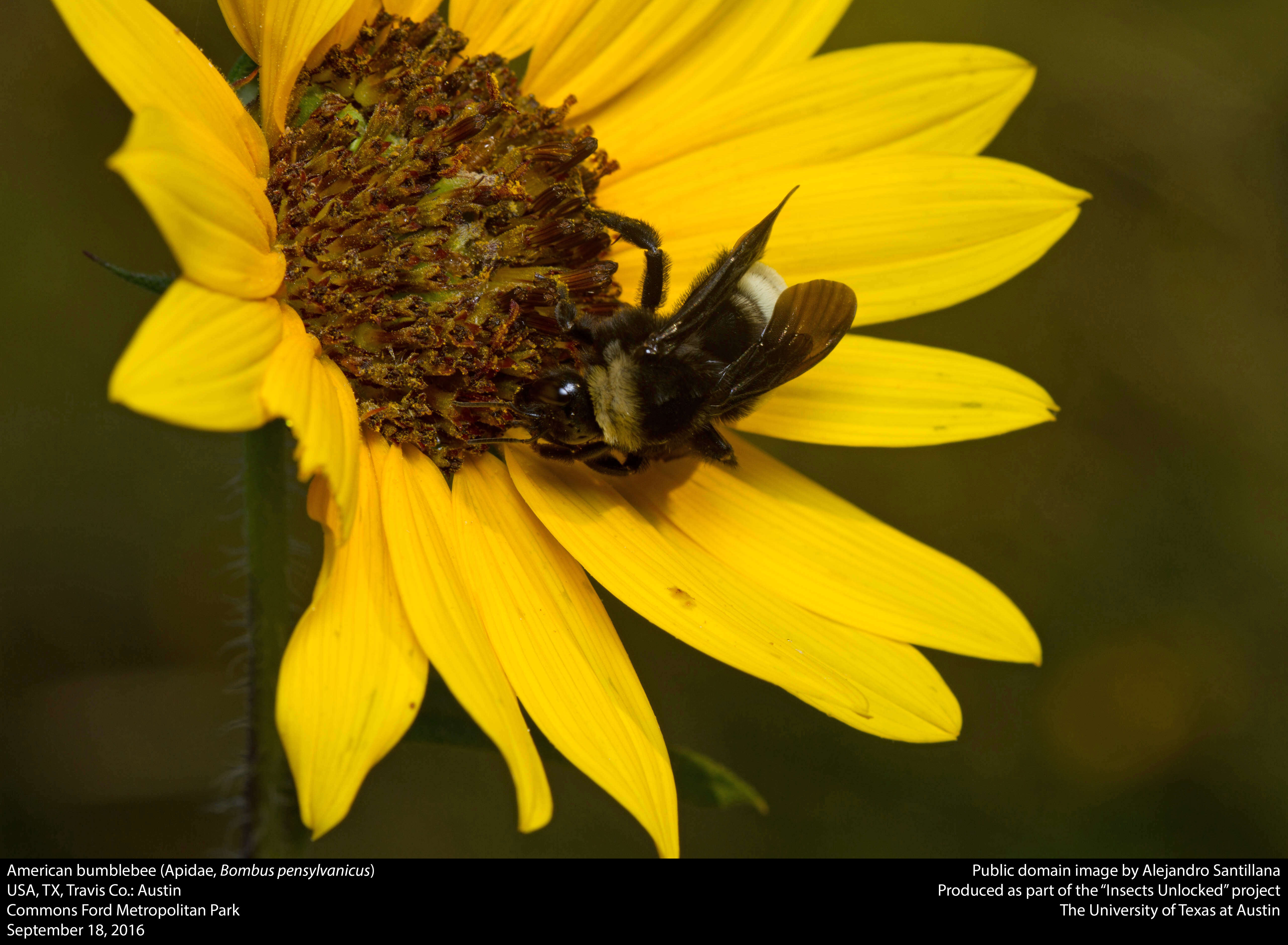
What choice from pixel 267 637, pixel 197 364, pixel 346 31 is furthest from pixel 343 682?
pixel 346 31

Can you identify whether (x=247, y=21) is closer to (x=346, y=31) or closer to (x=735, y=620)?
(x=346, y=31)

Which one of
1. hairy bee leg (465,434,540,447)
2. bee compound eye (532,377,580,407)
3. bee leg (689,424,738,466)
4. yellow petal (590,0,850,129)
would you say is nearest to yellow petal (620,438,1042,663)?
bee leg (689,424,738,466)

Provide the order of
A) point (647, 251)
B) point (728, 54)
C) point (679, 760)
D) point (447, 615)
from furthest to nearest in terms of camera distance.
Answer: point (728, 54), point (679, 760), point (647, 251), point (447, 615)

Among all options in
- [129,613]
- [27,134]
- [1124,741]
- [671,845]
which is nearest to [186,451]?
[129,613]

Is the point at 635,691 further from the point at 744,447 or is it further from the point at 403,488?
the point at 744,447

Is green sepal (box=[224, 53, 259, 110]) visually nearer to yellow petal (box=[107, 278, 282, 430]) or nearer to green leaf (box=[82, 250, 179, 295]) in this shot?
green leaf (box=[82, 250, 179, 295])

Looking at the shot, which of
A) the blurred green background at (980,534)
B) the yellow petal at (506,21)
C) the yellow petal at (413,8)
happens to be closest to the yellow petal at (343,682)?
the yellow petal at (413,8)
